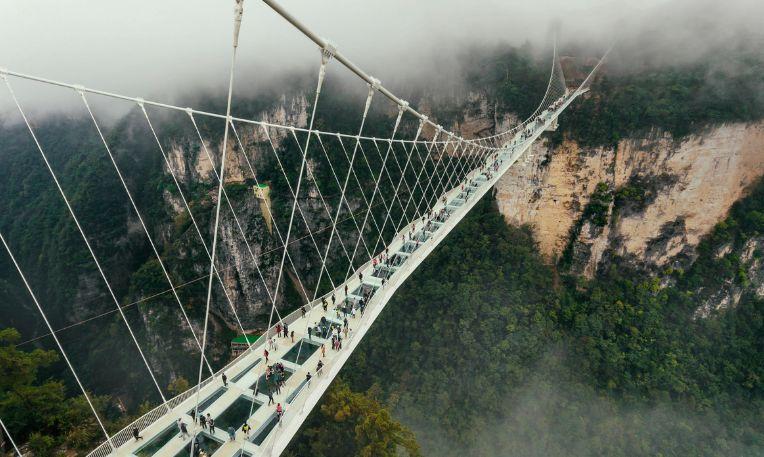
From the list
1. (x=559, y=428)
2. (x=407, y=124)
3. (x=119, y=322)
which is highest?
(x=407, y=124)

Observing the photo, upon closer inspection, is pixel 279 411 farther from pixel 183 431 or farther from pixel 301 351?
pixel 301 351

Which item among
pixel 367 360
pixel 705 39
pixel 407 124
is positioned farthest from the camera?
pixel 407 124

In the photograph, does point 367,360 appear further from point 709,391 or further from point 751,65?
point 751,65

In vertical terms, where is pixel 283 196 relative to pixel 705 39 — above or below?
below

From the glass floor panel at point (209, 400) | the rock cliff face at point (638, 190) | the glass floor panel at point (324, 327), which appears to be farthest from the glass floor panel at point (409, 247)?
the rock cliff face at point (638, 190)

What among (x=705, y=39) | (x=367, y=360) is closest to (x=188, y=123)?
(x=367, y=360)

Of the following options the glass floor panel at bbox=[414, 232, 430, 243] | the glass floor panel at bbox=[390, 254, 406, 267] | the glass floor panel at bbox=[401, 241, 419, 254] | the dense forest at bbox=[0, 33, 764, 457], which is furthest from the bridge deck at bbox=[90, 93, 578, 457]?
the dense forest at bbox=[0, 33, 764, 457]

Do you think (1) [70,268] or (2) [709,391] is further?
(1) [70,268]

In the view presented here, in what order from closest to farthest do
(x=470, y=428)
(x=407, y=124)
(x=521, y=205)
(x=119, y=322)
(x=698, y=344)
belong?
(x=470, y=428) < (x=698, y=344) < (x=521, y=205) < (x=119, y=322) < (x=407, y=124)
